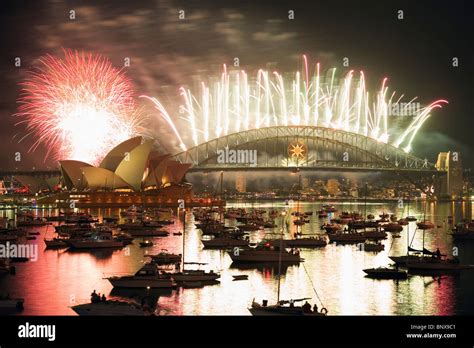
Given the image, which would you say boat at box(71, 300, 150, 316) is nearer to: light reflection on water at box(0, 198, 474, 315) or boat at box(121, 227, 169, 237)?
light reflection on water at box(0, 198, 474, 315)

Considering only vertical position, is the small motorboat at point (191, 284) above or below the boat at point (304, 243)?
below

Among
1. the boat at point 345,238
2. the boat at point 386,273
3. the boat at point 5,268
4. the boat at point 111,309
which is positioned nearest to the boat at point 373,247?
the boat at point 345,238

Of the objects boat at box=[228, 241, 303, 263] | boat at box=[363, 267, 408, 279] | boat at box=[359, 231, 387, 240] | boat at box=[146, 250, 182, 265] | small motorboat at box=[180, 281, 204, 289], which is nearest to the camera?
small motorboat at box=[180, 281, 204, 289]

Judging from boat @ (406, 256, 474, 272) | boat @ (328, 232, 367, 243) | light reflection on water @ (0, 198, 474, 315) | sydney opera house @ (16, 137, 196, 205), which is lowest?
light reflection on water @ (0, 198, 474, 315)

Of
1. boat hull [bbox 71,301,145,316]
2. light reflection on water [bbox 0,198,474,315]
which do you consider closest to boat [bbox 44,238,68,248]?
light reflection on water [bbox 0,198,474,315]

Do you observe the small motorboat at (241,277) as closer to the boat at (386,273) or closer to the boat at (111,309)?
the boat at (386,273)

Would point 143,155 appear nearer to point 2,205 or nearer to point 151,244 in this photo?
point 2,205
